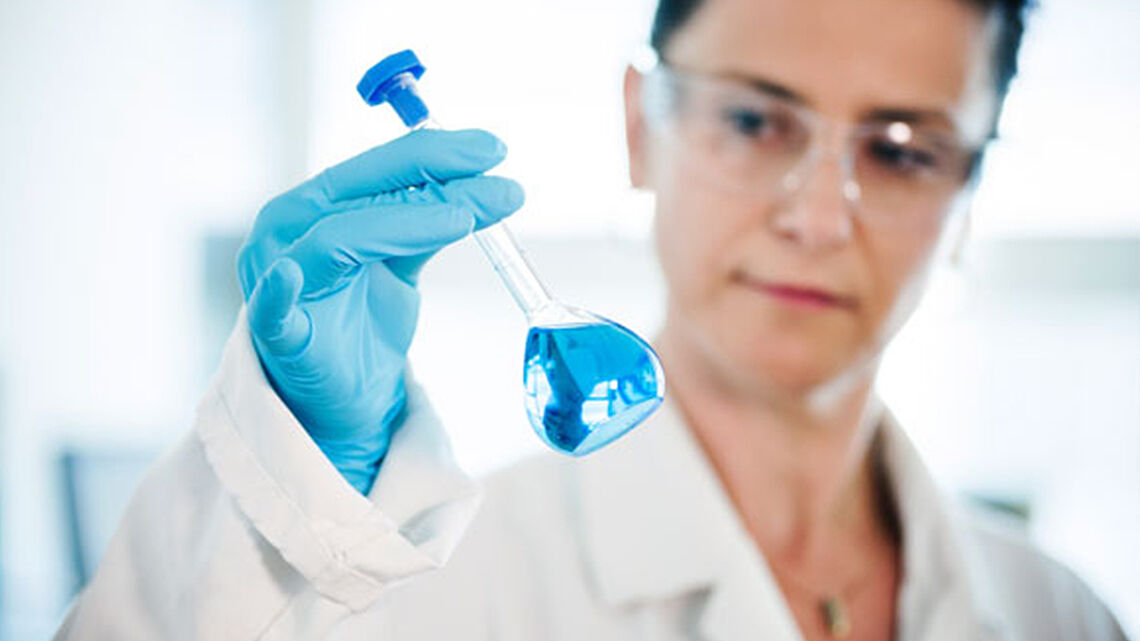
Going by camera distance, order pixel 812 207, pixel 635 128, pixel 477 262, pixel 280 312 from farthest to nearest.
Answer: pixel 477 262
pixel 635 128
pixel 812 207
pixel 280 312

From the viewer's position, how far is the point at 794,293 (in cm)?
109

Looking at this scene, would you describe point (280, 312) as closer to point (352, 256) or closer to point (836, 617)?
point (352, 256)

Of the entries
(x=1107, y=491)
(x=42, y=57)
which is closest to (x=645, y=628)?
(x=1107, y=491)

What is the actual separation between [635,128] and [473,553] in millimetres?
545

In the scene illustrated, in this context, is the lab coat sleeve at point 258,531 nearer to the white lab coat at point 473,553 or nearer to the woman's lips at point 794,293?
the white lab coat at point 473,553

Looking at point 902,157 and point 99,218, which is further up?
point 902,157

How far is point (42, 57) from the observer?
2303 millimetres

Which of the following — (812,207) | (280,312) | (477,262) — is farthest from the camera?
(477,262)

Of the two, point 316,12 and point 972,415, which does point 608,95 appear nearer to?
point 316,12

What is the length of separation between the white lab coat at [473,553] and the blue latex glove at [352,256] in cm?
4

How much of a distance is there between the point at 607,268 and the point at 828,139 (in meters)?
1.42

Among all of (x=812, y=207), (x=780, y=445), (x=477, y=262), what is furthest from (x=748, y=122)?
(x=477, y=262)

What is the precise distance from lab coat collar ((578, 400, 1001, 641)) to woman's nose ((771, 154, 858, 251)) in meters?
0.27

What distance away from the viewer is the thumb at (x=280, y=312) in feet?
2.29
